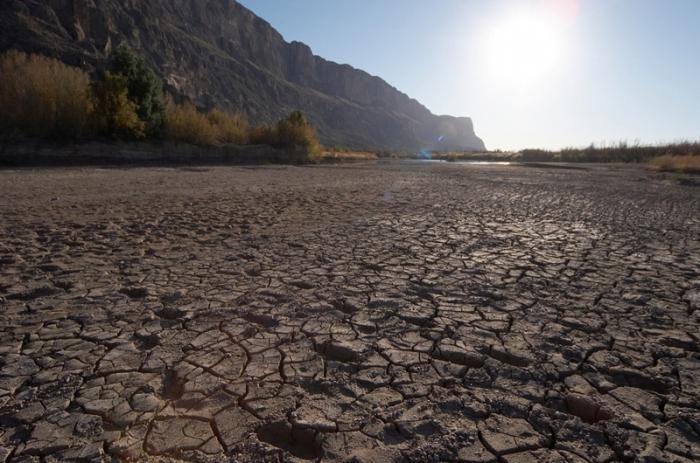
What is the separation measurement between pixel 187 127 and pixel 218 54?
6655 centimetres

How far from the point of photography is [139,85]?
2036 cm

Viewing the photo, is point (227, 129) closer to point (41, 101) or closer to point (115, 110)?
point (115, 110)

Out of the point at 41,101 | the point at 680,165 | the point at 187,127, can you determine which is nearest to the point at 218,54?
the point at 187,127

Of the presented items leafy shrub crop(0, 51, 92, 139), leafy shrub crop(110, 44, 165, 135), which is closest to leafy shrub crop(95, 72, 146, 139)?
leafy shrub crop(0, 51, 92, 139)

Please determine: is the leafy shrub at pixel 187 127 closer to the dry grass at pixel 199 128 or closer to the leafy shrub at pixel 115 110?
the dry grass at pixel 199 128

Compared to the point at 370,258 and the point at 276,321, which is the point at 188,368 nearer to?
the point at 276,321

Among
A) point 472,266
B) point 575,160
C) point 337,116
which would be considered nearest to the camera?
point 472,266

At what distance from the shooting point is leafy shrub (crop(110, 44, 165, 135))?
65.8 feet

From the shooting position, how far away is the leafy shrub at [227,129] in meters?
24.5

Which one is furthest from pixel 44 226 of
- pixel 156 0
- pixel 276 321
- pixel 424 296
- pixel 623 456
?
pixel 156 0

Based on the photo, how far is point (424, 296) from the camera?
3.16m

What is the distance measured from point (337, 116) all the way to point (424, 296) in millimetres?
114289

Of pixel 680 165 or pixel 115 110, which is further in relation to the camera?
pixel 680 165

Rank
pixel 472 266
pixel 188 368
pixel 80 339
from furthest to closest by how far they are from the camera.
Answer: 1. pixel 472 266
2. pixel 80 339
3. pixel 188 368
